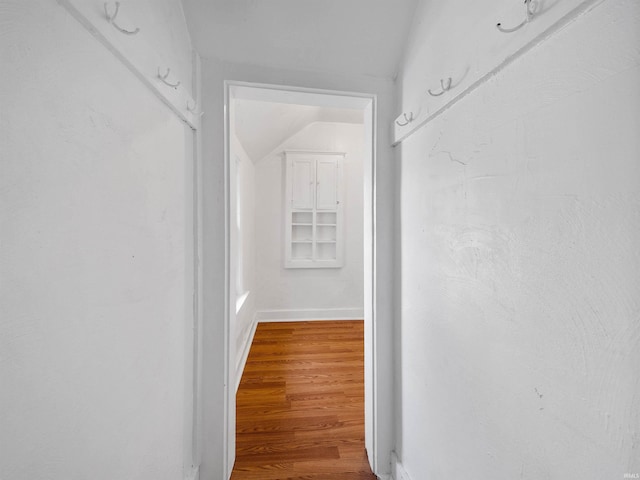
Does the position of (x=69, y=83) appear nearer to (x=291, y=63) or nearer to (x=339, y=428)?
(x=291, y=63)

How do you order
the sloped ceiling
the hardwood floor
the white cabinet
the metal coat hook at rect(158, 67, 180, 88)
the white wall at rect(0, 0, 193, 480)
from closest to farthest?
the white wall at rect(0, 0, 193, 480), the metal coat hook at rect(158, 67, 180, 88), the hardwood floor, the sloped ceiling, the white cabinet

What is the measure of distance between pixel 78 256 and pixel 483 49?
115 centimetres

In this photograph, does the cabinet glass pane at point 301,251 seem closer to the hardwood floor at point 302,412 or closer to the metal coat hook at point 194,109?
the hardwood floor at point 302,412

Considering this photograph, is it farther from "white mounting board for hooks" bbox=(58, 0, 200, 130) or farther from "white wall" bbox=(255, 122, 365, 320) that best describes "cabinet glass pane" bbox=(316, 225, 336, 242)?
"white mounting board for hooks" bbox=(58, 0, 200, 130)

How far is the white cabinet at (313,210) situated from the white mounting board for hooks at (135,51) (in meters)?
2.59

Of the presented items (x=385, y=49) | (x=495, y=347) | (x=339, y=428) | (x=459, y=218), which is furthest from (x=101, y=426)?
(x=385, y=49)

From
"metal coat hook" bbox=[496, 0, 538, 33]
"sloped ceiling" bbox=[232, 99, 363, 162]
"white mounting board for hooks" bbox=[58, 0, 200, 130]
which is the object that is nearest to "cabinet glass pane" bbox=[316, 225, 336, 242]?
"sloped ceiling" bbox=[232, 99, 363, 162]

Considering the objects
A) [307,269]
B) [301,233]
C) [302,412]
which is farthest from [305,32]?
[307,269]

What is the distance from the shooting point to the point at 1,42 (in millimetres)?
423

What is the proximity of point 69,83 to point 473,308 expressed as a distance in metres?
1.14

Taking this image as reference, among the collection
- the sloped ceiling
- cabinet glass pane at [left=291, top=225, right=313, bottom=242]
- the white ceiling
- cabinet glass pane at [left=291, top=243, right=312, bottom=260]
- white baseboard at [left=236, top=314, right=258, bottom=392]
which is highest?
the sloped ceiling

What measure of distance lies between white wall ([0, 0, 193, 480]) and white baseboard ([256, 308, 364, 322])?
2.77 m

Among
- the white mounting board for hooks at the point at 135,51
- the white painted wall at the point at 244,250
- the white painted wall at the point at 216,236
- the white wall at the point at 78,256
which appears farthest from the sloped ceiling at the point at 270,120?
the white wall at the point at 78,256

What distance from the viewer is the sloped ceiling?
7.11 ft
